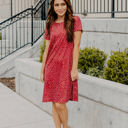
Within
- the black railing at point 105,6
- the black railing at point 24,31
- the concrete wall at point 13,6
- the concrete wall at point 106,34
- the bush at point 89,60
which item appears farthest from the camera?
the concrete wall at point 13,6

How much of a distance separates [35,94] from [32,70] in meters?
0.50

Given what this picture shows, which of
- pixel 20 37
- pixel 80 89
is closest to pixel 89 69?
pixel 80 89

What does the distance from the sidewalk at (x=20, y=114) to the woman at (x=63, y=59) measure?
3.85 feet

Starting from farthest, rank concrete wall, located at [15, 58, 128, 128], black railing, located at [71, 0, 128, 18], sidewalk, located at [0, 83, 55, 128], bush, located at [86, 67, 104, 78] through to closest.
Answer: black railing, located at [71, 0, 128, 18] → bush, located at [86, 67, 104, 78] → sidewalk, located at [0, 83, 55, 128] → concrete wall, located at [15, 58, 128, 128]

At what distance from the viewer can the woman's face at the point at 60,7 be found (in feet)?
12.7

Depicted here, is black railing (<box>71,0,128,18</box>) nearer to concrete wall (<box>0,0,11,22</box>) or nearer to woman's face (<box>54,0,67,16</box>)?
woman's face (<box>54,0,67,16</box>)

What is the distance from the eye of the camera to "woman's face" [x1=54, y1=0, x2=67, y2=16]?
387 centimetres

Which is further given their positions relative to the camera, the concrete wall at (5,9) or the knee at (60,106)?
the concrete wall at (5,9)

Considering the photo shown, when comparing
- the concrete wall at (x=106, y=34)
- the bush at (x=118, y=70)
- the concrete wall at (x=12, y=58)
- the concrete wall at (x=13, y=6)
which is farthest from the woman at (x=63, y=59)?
the concrete wall at (x=13, y=6)

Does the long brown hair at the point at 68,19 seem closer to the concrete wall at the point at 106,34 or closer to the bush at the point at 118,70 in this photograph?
the bush at the point at 118,70

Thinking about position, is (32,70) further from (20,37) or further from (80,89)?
(20,37)

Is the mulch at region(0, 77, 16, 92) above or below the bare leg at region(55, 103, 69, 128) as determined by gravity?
below

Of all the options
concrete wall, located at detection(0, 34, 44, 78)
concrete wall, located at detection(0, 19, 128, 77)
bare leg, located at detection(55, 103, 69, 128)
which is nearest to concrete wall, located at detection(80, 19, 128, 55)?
concrete wall, located at detection(0, 19, 128, 77)

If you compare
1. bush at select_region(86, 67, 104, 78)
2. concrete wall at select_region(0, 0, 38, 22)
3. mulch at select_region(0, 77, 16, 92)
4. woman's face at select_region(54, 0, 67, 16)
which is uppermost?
concrete wall at select_region(0, 0, 38, 22)
